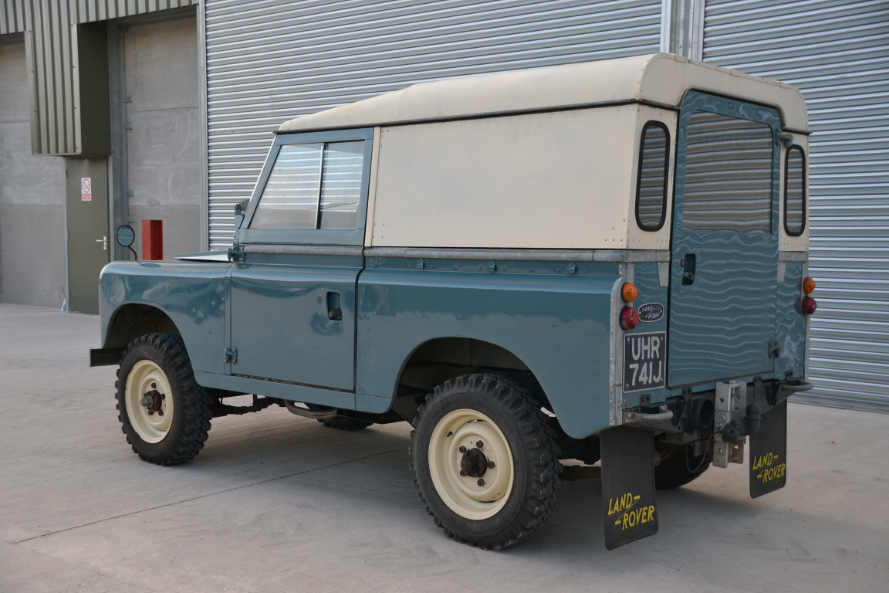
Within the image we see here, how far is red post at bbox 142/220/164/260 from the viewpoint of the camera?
902 cm

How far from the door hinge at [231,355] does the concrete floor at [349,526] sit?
80cm

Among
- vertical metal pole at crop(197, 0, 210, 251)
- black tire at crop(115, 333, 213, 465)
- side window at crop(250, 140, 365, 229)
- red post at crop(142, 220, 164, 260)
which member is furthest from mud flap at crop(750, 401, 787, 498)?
vertical metal pole at crop(197, 0, 210, 251)

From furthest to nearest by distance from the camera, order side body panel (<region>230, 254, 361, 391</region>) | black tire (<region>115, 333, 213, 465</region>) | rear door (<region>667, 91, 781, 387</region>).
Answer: black tire (<region>115, 333, 213, 465</region>) → side body panel (<region>230, 254, 361, 391</region>) → rear door (<region>667, 91, 781, 387</region>)

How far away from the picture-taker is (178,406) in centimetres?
584

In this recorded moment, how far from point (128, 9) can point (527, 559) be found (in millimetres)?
13367

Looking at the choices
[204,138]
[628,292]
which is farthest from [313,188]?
[204,138]

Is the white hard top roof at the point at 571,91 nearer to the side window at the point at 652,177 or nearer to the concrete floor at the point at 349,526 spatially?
the side window at the point at 652,177

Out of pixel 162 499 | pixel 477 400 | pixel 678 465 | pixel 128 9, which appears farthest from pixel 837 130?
pixel 128 9

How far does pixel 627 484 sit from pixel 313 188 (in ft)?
8.45

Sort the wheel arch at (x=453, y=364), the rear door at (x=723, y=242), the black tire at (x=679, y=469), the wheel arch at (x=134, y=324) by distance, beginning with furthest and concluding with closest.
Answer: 1. the wheel arch at (x=134, y=324)
2. the black tire at (x=679, y=469)
3. the wheel arch at (x=453, y=364)
4. the rear door at (x=723, y=242)

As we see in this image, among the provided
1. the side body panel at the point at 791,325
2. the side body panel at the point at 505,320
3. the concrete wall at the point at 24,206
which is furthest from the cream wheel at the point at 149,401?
the concrete wall at the point at 24,206

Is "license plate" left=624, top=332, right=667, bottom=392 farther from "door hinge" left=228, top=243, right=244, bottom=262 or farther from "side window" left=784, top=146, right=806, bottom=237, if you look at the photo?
"door hinge" left=228, top=243, right=244, bottom=262

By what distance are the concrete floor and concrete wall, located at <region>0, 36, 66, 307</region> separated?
11016mm

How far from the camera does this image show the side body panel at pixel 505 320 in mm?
4008
